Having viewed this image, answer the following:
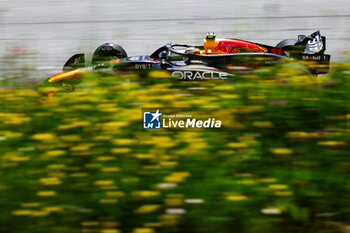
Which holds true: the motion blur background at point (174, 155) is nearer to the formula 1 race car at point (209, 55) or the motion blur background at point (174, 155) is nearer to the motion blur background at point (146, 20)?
the formula 1 race car at point (209, 55)

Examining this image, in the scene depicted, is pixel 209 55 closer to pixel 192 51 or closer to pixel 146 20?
pixel 192 51

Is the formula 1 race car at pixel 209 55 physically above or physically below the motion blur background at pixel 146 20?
below

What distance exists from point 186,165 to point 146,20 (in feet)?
32.9

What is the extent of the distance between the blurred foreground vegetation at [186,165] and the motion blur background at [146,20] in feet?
25.8

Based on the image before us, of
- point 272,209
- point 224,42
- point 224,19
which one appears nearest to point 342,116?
point 272,209

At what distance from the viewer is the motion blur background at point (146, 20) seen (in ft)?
37.7

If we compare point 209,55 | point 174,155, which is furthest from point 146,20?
point 174,155

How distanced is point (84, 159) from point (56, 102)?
1.75ft

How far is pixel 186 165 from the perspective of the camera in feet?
8.82

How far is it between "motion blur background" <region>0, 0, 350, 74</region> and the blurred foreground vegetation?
786 cm

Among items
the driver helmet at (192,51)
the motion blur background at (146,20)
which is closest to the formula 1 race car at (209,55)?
the driver helmet at (192,51)

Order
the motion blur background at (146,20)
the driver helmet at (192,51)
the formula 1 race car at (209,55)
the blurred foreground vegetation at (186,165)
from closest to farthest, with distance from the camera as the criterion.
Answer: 1. the blurred foreground vegetation at (186,165)
2. the formula 1 race car at (209,55)
3. the driver helmet at (192,51)
4. the motion blur background at (146,20)

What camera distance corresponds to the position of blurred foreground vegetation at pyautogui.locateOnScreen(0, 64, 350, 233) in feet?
8.50

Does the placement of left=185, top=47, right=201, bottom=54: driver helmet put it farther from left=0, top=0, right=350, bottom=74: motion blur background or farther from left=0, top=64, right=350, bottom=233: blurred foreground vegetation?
left=0, top=64, right=350, bottom=233: blurred foreground vegetation
